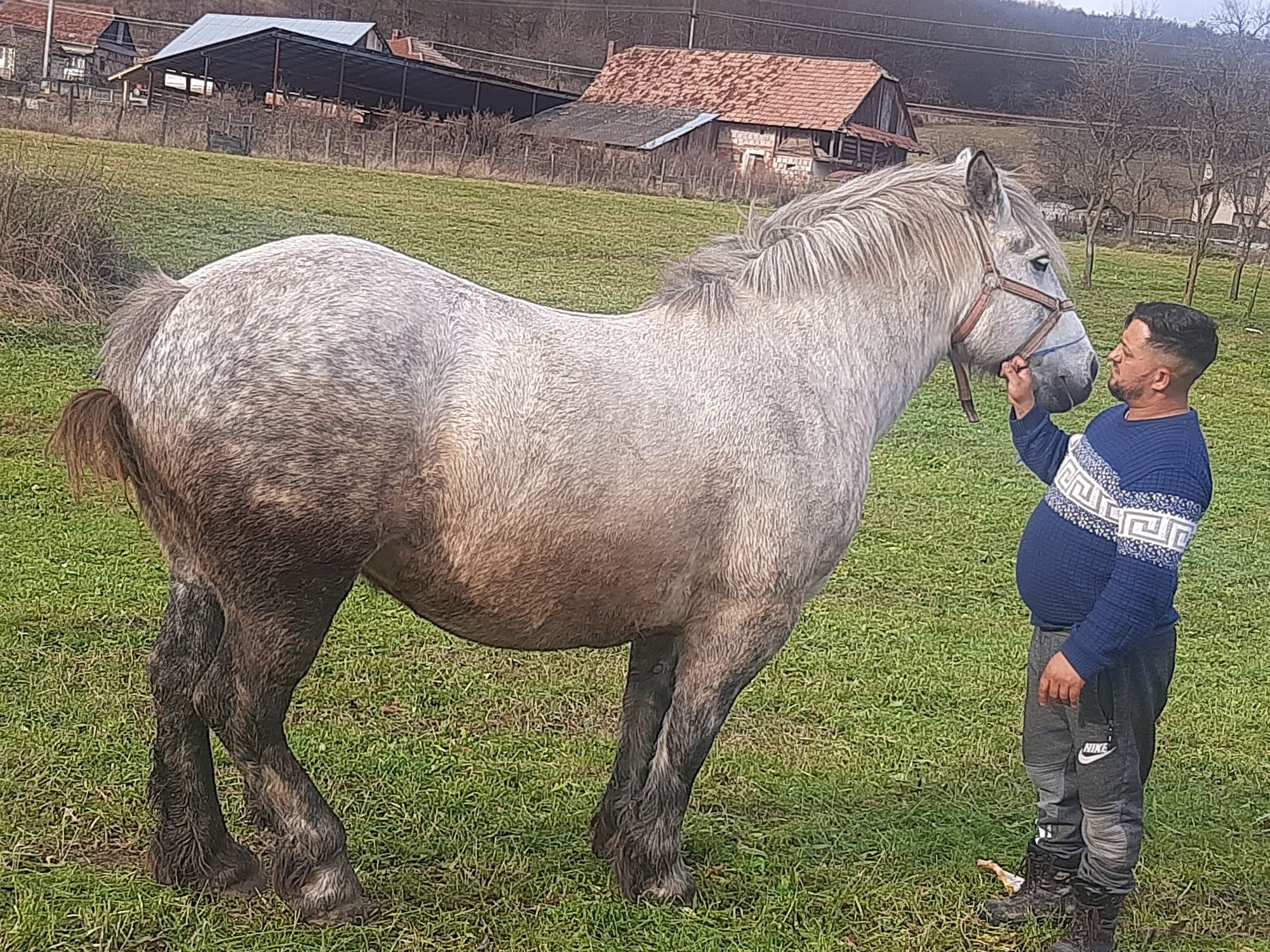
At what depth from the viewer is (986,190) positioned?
3.68 metres

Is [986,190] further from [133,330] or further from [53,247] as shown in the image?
[53,247]

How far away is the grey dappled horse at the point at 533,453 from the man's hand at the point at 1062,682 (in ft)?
2.23

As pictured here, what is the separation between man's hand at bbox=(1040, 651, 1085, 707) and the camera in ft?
10.6

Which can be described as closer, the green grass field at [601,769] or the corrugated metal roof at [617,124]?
the green grass field at [601,769]

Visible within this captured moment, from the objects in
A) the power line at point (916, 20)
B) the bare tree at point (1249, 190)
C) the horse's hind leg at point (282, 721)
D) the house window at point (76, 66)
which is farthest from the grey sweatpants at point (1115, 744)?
the power line at point (916, 20)

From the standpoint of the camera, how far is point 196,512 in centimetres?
297

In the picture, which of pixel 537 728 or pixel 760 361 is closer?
pixel 760 361

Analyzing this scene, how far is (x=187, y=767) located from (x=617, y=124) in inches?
1497

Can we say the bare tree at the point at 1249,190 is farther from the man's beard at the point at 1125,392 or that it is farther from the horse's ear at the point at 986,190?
the man's beard at the point at 1125,392

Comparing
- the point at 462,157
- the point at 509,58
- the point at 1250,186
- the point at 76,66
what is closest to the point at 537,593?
the point at 1250,186

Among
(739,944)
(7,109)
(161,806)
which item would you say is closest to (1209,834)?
(739,944)

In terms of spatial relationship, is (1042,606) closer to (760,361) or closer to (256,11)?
(760,361)

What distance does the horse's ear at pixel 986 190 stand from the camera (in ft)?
11.9

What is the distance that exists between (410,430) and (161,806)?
1.36 m
